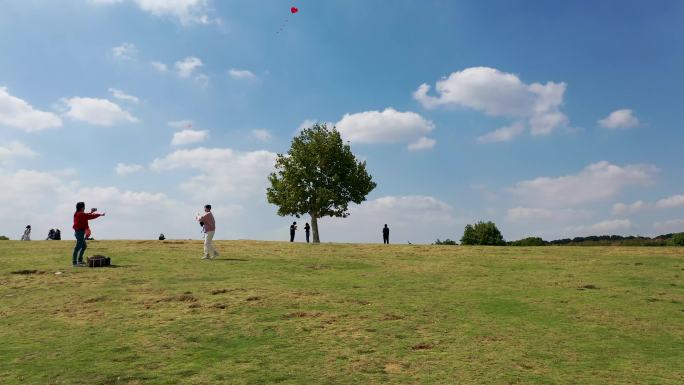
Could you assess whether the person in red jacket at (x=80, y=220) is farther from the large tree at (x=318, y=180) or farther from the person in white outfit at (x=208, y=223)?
the large tree at (x=318, y=180)

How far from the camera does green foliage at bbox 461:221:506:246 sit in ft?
218

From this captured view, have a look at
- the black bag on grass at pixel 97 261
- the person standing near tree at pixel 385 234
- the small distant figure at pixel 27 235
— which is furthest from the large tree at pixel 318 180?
the black bag on grass at pixel 97 261

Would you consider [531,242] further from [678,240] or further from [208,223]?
[208,223]

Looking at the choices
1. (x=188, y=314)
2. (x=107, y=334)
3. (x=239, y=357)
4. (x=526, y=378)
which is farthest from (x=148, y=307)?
(x=526, y=378)

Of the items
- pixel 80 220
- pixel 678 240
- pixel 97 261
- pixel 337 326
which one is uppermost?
pixel 80 220

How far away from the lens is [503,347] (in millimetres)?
10086

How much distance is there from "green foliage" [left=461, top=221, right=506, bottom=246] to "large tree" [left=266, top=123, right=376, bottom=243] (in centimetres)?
1545

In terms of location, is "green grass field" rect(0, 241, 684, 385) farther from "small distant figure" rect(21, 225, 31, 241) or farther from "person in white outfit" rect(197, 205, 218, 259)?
"small distant figure" rect(21, 225, 31, 241)

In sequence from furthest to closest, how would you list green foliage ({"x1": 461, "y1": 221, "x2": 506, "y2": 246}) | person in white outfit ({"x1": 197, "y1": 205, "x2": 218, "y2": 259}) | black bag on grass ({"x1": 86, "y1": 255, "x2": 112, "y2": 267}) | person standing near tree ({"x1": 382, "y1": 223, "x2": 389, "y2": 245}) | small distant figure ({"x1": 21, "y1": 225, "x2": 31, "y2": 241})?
green foliage ({"x1": 461, "y1": 221, "x2": 506, "y2": 246}) < person standing near tree ({"x1": 382, "y1": 223, "x2": 389, "y2": 245}) < small distant figure ({"x1": 21, "y1": 225, "x2": 31, "y2": 241}) < person in white outfit ({"x1": 197, "y1": 205, "x2": 218, "y2": 259}) < black bag on grass ({"x1": 86, "y1": 255, "x2": 112, "y2": 267})

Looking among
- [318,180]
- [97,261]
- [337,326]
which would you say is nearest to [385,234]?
[318,180]

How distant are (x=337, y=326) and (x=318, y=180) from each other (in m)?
50.2

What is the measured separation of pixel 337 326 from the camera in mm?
11414

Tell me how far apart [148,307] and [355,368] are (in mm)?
6978

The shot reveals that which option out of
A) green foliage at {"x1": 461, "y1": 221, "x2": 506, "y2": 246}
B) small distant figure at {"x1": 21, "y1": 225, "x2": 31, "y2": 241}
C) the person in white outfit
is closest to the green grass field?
the person in white outfit
